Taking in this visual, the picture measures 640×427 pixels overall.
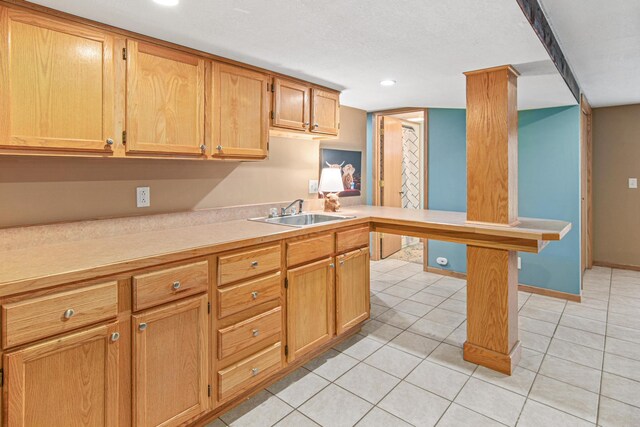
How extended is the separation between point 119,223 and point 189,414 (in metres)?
1.09

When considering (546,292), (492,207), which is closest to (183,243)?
(492,207)

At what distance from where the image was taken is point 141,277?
1525mm

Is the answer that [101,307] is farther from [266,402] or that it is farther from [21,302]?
[266,402]

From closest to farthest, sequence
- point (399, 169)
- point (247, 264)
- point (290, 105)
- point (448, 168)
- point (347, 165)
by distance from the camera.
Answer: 1. point (247, 264)
2. point (290, 105)
3. point (347, 165)
4. point (448, 168)
5. point (399, 169)

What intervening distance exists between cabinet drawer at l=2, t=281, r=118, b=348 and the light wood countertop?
5cm

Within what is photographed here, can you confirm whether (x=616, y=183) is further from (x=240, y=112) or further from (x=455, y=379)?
(x=240, y=112)

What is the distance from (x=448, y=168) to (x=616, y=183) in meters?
2.23

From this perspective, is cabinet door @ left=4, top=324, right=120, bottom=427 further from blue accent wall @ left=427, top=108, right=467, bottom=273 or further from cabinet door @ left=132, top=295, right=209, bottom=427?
blue accent wall @ left=427, top=108, right=467, bottom=273

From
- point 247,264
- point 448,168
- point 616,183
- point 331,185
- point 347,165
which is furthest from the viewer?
point 616,183

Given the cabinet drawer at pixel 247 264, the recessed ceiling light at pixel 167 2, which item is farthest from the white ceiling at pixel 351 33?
the cabinet drawer at pixel 247 264

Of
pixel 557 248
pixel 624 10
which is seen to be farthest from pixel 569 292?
pixel 624 10

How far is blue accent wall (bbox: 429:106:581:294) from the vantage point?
360 cm

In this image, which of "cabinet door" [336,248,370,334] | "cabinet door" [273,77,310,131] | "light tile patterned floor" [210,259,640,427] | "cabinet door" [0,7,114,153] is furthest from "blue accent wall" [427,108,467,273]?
"cabinet door" [0,7,114,153]

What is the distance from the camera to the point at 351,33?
1.87 metres
